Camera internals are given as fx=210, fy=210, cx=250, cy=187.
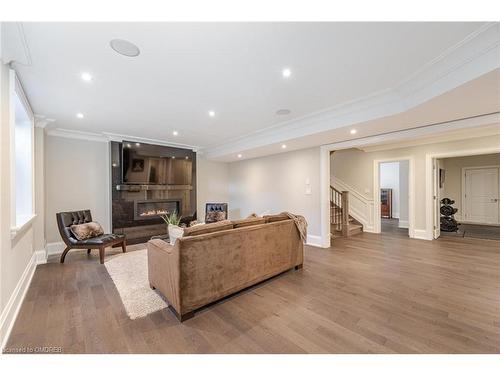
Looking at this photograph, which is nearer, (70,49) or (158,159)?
(70,49)

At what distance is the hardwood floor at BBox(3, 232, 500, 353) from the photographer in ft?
5.59

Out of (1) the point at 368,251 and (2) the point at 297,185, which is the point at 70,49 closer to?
(2) the point at 297,185

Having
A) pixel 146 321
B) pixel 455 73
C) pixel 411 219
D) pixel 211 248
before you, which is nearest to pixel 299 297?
pixel 211 248

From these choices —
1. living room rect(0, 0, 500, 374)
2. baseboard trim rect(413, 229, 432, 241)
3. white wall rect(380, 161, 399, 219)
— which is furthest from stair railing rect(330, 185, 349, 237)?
white wall rect(380, 161, 399, 219)

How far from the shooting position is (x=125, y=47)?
6.21 feet

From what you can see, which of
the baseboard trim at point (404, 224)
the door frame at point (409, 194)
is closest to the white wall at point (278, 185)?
the door frame at point (409, 194)

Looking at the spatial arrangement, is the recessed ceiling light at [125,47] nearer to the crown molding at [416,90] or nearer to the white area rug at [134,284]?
the white area rug at [134,284]

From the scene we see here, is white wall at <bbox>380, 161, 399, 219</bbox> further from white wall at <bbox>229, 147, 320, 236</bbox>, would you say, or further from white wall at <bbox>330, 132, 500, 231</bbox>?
white wall at <bbox>229, 147, 320, 236</bbox>

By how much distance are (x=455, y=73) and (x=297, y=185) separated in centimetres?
348

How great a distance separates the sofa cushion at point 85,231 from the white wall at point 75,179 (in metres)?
1.02

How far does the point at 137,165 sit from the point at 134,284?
127 inches

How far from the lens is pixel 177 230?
3.34 meters

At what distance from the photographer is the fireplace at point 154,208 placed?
17.3 feet

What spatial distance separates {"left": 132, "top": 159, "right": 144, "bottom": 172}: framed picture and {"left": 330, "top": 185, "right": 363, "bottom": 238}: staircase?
526cm
